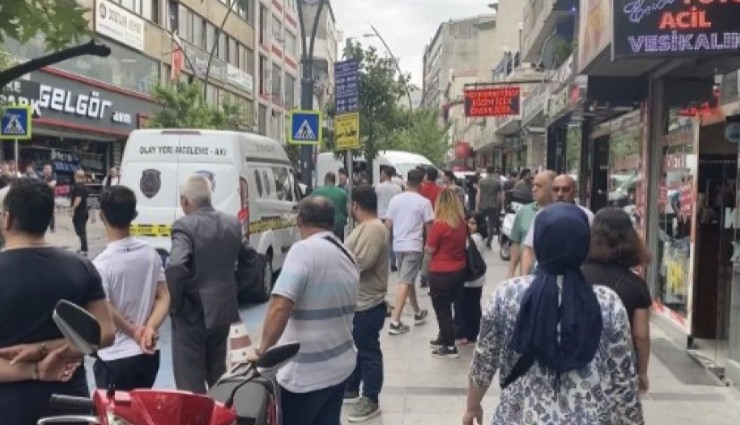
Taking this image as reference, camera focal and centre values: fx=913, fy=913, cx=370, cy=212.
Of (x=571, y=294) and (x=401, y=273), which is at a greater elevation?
(x=571, y=294)

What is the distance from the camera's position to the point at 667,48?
708 centimetres

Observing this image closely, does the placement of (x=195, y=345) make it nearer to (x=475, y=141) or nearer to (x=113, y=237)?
(x=113, y=237)

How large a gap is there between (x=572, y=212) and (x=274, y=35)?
63.4 metres

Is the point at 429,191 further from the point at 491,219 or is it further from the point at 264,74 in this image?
the point at 264,74

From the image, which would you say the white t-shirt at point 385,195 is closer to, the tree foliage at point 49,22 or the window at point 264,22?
the tree foliage at point 49,22

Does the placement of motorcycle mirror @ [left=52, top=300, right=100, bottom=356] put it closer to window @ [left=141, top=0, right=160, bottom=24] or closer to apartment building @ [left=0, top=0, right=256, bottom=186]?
apartment building @ [left=0, top=0, right=256, bottom=186]

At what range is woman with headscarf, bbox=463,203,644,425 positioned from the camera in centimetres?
317

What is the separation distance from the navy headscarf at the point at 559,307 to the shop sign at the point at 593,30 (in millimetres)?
4394

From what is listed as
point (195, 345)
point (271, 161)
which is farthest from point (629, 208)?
point (195, 345)

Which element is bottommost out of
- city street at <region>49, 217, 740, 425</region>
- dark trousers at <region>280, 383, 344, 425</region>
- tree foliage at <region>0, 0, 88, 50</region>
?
city street at <region>49, 217, 740, 425</region>

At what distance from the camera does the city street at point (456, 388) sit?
22.2 ft

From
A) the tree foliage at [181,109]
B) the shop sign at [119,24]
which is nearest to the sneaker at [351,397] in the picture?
the tree foliage at [181,109]

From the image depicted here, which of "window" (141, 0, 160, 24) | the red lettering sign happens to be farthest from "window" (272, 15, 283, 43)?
the red lettering sign

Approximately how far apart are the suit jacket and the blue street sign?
32.1 ft
